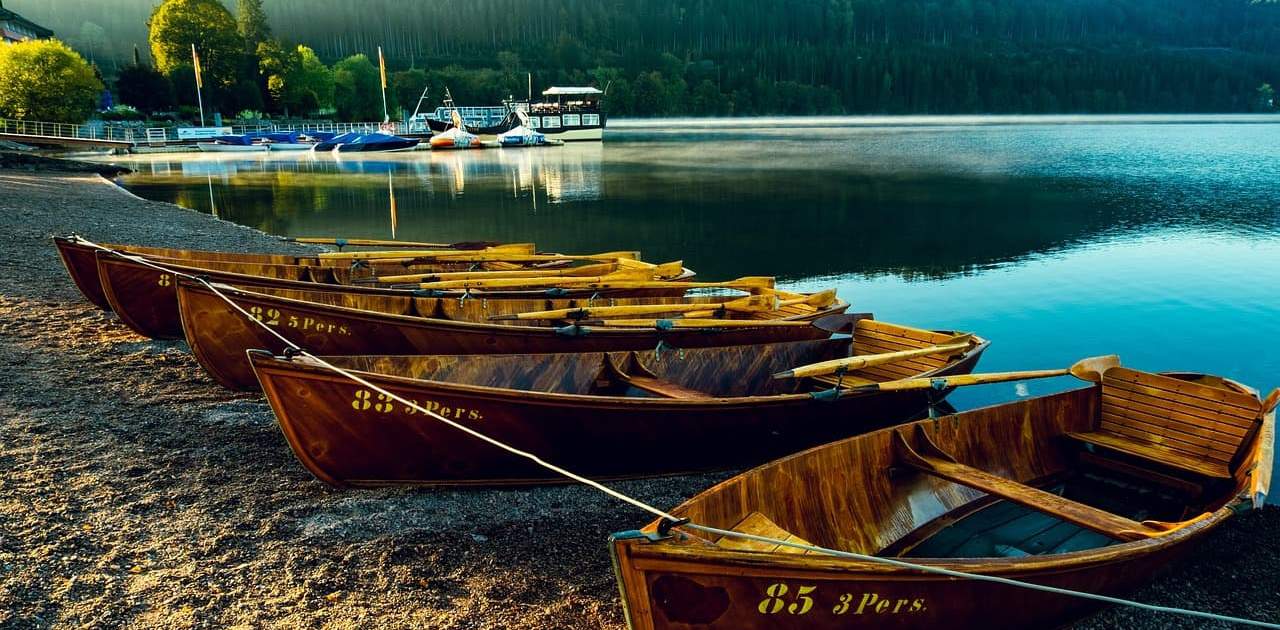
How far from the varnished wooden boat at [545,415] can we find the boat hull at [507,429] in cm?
1

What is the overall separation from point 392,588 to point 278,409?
83.5 inches

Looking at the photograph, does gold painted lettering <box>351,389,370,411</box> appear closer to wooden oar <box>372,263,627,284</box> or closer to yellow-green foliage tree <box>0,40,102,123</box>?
wooden oar <box>372,263,627,284</box>

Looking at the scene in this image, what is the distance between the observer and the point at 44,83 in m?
66.2

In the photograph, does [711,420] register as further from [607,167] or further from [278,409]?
[607,167]

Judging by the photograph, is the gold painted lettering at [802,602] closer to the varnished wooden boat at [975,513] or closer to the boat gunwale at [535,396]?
the varnished wooden boat at [975,513]

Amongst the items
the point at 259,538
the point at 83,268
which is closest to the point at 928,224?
the point at 83,268

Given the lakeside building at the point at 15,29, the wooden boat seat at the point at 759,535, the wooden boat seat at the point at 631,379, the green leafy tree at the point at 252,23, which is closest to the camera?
the wooden boat seat at the point at 759,535

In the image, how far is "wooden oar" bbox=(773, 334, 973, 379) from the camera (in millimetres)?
8914

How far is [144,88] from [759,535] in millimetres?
102376

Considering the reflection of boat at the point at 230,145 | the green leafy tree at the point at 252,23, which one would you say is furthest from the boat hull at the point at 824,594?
the green leafy tree at the point at 252,23

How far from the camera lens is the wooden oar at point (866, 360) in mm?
8914

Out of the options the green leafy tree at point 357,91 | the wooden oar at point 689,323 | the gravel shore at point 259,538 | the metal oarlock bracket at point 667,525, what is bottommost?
the gravel shore at point 259,538

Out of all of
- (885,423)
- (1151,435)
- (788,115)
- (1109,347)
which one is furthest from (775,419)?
(788,115)

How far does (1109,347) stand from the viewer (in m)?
16.9
